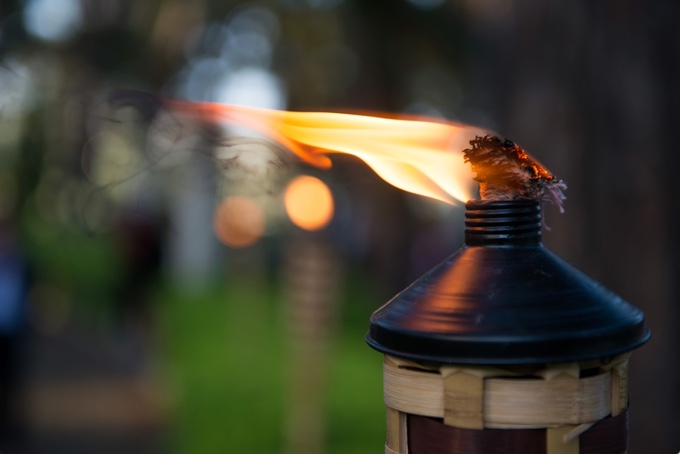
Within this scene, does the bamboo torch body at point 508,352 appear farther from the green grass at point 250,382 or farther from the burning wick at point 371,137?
the green grass at point 250,382

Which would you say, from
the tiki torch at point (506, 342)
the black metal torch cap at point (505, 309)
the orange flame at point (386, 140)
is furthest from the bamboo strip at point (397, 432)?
the orange flame at point (386, 140)

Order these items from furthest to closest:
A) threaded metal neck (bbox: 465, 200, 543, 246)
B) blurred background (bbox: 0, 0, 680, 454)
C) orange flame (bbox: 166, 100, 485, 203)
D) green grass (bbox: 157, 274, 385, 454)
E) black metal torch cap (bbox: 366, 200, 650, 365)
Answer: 1. green grass (bbox: 157, 274, 385, 454)
2. blurred background (bbox: 0, 0, 680, 454)
3. orange flame (bbox: 166, 100, 485, 203)
4. threaded metal neck (bbox: 465, 200, 543, 246)
5. black metal torch cap (bbox: 366, 200, 650, 365)

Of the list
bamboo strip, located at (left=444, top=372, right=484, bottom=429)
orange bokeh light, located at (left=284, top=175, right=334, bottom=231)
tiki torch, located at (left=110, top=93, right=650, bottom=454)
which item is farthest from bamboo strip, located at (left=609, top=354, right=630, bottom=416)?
orange bokeh light, located at (left=284, top=175, right=334, bottom=231)

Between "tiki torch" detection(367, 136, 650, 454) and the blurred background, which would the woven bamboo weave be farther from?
the blurred background

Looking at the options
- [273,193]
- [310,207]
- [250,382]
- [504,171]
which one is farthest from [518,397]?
[250,382]

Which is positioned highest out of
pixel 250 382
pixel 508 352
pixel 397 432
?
pixel 508 352

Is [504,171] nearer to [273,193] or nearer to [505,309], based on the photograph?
[505,309]

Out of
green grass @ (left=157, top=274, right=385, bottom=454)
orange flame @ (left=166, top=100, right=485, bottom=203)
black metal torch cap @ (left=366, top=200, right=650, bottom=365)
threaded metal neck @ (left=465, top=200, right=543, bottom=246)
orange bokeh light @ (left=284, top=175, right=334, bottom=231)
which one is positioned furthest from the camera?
green grass @ (left=157, top=274, right=385, bottom=454)
